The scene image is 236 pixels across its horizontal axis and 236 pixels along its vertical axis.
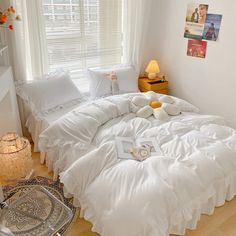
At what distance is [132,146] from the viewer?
6.88 feet

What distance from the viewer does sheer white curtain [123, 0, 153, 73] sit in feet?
10.9

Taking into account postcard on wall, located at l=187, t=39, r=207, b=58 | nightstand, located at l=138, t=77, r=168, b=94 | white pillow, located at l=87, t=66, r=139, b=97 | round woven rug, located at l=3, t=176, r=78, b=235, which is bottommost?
round woven rug, located at l=3, t=176, r=78, b=235

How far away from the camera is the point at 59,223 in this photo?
1.50 m

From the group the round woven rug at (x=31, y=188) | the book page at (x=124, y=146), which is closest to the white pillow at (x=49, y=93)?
the round woven rug at (x=31, y=188)

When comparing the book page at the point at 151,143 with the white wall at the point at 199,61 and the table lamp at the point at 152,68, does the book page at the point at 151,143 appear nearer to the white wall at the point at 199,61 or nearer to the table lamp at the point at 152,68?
the white wall at the point at 199,61

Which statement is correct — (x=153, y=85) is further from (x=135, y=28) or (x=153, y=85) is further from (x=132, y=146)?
(x=132, y=146)

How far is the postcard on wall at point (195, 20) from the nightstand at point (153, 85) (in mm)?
699

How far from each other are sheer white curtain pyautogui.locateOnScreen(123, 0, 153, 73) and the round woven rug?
197cm

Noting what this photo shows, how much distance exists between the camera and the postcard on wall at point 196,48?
3.19m

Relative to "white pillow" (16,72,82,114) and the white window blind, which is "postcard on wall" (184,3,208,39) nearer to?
the white window blind

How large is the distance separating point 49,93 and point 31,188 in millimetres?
1256

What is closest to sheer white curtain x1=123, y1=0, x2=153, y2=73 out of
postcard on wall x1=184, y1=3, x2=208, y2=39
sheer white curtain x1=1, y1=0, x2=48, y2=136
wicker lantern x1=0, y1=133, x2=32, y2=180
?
postcard on wall x1=184, y1=3, x2=208, y2=39

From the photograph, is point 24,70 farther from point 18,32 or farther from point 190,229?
point 190,229

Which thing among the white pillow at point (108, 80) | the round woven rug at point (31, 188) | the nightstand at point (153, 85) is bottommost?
the round woven rug at point (31, 188)
